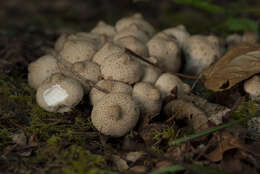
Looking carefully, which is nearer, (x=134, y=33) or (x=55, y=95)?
(x=55, y=95)

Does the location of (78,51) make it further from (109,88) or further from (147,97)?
(147,97)

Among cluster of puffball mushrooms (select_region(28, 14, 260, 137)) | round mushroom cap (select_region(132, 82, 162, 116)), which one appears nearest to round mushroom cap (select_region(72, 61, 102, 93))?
cluster of puffball mushrooms (select_region(28, 14, 260, 137))

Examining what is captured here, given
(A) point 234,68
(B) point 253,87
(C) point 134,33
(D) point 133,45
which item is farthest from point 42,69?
(B) point 253,87

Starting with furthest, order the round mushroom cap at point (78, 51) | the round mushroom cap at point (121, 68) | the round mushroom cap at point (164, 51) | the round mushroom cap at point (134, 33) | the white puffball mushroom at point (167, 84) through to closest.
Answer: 1. the round mushroom cap at point (134, 33)
2. the round mushroom cap at point (164, 51)
3. the round mushroom cap at point (78, 51)
4. the white puffball mushroom at point (167, 84)
5. the round mushroom cap at point (121, 68)

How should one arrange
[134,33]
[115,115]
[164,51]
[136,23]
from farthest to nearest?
[136,23]
[134,33]
[164,51]
[115,115]

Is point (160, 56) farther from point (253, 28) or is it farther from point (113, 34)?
point (253, 28)

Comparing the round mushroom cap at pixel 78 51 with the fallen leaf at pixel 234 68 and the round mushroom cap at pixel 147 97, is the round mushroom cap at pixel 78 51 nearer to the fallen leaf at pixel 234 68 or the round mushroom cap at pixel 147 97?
the round mushroom cap at pixel 147 97

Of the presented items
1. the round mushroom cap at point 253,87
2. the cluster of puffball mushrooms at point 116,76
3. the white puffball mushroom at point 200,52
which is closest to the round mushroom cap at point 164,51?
the cluster of puffball mushrooms at point 116,76

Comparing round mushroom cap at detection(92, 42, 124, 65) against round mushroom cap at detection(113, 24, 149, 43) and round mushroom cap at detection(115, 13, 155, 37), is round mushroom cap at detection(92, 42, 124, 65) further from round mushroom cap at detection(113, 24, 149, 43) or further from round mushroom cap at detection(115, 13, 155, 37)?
round mushroom cap at detection(115, 13, 155, 37)
